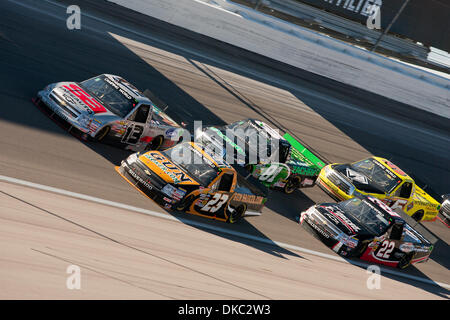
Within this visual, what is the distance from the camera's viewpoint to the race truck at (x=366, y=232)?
1431 centimetres

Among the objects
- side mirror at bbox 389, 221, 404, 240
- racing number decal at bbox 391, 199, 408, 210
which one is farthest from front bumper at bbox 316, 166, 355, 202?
side mirror at bbox 389, 221, 404, 240

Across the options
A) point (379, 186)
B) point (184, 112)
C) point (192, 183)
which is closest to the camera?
point (192, 183)

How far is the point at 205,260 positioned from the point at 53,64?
939 centimetres

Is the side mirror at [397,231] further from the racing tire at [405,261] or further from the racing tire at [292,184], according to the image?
the racing tire at [292,184]

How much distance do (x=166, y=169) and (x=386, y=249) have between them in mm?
6314

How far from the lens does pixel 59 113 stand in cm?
1391

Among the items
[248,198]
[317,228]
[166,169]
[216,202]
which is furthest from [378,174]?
[166,169]

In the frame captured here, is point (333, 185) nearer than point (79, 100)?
No

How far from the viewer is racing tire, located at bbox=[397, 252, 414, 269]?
15445 mm

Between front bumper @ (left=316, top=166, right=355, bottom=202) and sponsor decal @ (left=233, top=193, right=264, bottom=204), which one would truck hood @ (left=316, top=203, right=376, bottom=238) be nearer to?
sponsor decal @ (left=233, top=193, right=264, bottom=204)

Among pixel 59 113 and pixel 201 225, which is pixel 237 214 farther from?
pixel 59 113

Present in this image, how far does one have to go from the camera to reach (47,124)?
14.0m

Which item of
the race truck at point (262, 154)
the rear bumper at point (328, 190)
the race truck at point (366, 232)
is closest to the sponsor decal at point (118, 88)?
the race truck at point (262, 154)

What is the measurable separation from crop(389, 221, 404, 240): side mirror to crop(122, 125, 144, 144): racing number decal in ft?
23.0
